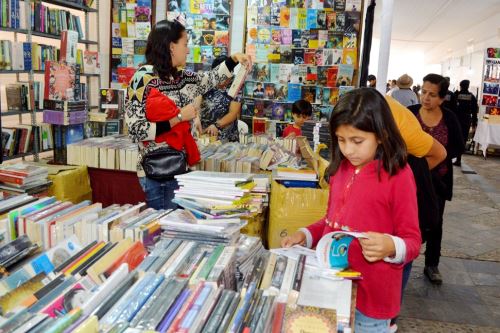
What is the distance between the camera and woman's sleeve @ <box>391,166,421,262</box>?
126 centimetres

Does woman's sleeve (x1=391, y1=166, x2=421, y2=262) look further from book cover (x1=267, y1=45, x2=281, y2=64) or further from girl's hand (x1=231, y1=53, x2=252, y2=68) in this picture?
book cover (x1=267, y1=45, x2=281, y2=64)

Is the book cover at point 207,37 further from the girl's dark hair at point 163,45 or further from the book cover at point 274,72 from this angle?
the girl's dark hair at point 163,45

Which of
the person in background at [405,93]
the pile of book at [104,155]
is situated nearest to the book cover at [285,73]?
the person in background at [405,93]

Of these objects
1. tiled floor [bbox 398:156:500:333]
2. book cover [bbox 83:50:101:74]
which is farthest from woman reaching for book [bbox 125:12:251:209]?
book cover [bbox 83:50:101:74]

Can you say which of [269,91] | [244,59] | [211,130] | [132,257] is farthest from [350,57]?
[132,257]

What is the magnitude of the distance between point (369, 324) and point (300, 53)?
12.6 feet

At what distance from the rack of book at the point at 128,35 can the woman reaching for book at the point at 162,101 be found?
3085mm

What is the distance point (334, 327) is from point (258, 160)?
80.8 inches

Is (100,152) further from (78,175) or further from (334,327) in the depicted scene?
(334,327)

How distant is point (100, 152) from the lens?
3.33 meters

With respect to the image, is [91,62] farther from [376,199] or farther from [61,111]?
[376,199]

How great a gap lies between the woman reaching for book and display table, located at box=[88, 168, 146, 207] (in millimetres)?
972

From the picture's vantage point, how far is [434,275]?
327 cm

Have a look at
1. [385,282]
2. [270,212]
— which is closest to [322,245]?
[385,282]
